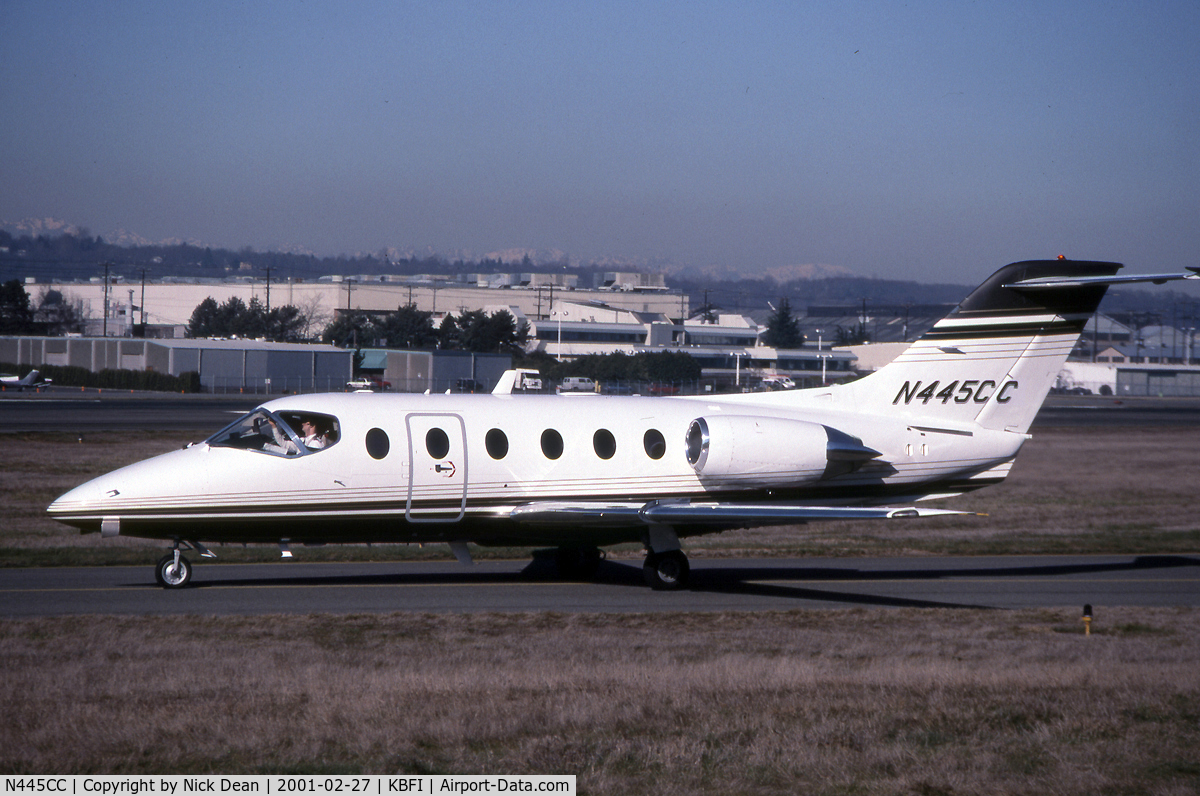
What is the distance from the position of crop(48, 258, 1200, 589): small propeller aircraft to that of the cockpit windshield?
0.08 ft

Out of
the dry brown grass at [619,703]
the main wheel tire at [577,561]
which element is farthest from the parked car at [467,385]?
the dry brown grass at [619,703]

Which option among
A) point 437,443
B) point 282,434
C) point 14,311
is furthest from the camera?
point 14,311

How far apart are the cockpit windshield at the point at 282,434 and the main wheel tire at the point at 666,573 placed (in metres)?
5.31

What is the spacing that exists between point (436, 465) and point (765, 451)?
16.9 ft

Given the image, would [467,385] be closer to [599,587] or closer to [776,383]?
[776,383]

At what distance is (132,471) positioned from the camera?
15.9 m

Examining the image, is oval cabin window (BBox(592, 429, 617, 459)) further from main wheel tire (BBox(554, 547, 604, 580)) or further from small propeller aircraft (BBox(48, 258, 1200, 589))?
main wheel tire (BBox(554, 547, 604, 580))

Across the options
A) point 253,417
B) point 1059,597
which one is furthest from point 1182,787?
point 253,417

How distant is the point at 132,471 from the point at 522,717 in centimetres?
916

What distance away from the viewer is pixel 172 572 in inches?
652

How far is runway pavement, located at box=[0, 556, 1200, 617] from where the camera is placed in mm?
15672

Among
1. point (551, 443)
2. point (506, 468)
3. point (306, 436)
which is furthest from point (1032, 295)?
point (306, 436)
